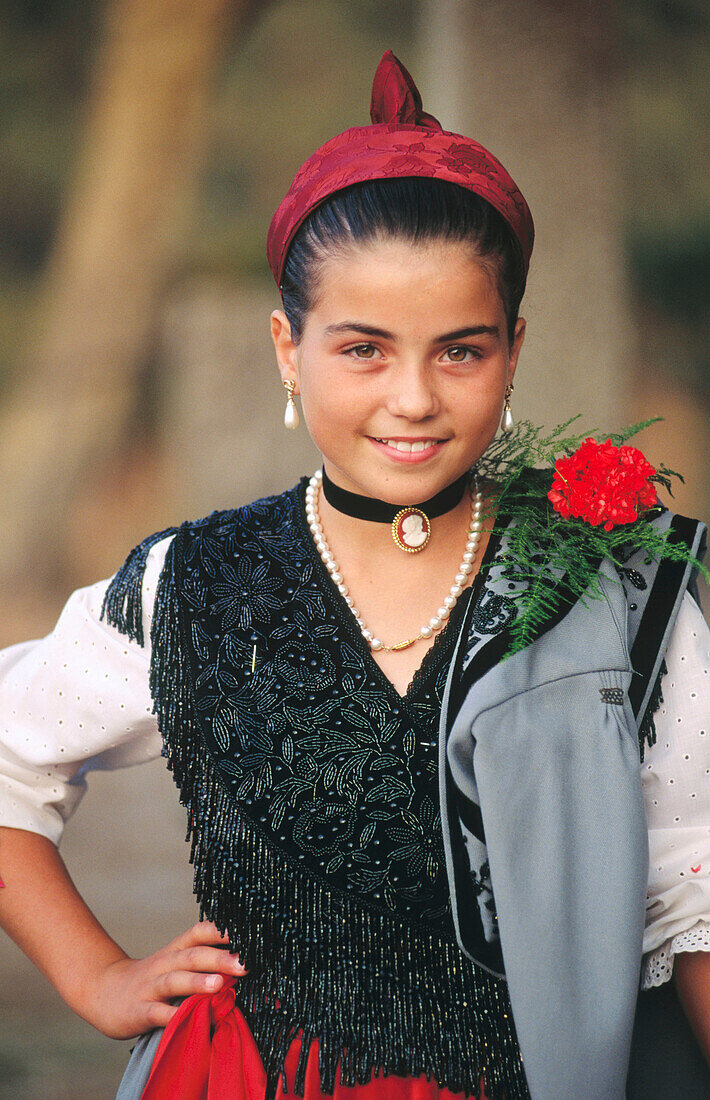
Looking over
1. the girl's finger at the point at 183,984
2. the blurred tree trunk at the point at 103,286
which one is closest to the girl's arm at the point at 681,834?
the girl's finger at the point at 183,984

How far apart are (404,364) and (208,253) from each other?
155cm

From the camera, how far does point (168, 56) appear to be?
2.21m

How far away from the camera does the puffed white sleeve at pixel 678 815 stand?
3.07 ft

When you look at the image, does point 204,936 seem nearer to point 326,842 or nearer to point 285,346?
point 326,842

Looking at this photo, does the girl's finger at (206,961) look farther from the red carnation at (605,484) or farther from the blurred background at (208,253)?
the blurred background at (208,253)

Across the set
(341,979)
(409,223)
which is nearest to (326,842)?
(341,979)

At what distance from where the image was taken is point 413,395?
93cm

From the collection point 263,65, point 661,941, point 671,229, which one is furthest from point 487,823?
point 263,65

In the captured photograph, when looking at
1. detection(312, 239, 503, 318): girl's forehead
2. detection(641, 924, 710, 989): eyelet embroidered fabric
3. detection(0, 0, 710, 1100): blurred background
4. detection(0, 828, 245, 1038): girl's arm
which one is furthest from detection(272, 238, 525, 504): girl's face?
detection(0, 0, 710, 1100): blurred background

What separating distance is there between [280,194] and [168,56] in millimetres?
366

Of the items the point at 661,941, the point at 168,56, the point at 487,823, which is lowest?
the point at 661,941

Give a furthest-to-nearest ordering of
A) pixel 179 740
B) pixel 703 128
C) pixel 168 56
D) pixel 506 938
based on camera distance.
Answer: pixel 168 56
pixel 703 128
pixel 179 740
pixel 506 938

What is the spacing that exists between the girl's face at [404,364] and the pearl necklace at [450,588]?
0.11 meters

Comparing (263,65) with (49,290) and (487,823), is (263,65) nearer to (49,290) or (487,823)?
(49,290)
